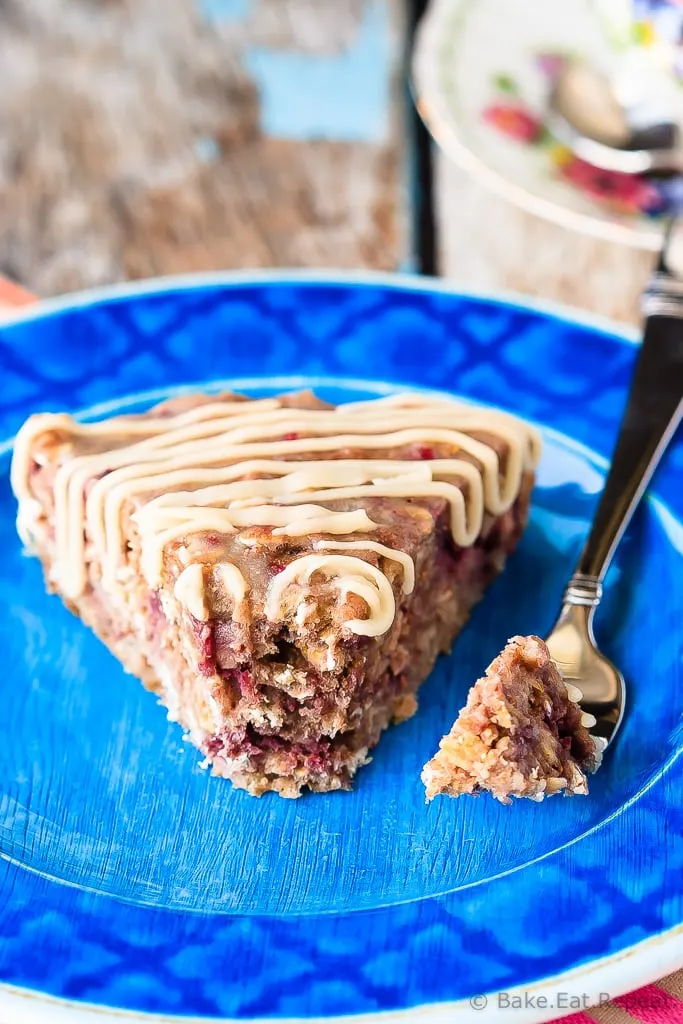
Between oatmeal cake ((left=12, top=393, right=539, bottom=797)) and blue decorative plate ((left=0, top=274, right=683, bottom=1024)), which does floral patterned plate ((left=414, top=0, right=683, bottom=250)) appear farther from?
oatmeal cake ((left=12, top=393, right=539, bottom=797))

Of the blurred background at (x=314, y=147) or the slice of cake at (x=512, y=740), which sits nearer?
the slice of cake at (x=512, y=740)

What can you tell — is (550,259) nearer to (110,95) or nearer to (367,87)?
(367,87)

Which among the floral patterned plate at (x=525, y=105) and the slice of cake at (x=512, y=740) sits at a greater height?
the floral patterned plate at (x=525, y=105)

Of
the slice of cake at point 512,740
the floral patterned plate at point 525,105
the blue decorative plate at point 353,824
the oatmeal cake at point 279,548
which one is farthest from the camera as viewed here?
the floral patterned plate at point 525,105

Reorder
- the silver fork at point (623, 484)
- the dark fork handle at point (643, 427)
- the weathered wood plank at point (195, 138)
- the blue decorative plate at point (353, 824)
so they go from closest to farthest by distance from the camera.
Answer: the blue decorative plate at point (353, 824) → the silver fork at point (623, 484) → the dark fork handle at point (643, 427) → the weathered wood plank at point (195, 138)

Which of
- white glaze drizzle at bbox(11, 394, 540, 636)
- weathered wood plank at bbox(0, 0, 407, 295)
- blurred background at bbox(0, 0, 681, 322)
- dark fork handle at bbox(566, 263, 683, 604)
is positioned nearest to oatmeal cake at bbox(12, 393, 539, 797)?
white glaze drizzle at bbox(11, 394, 540, 636)

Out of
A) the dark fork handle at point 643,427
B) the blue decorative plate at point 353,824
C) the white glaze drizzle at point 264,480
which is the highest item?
the white glaze drizzle at point 264,480

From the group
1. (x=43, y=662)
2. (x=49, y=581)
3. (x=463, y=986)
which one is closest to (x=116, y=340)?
(x=49, y=581)

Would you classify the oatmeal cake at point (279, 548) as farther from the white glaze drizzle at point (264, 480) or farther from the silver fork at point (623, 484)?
the silver fork at point (623, 484)

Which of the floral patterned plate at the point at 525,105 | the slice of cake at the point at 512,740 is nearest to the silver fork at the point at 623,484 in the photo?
the slice of cake at the point at 512,740
